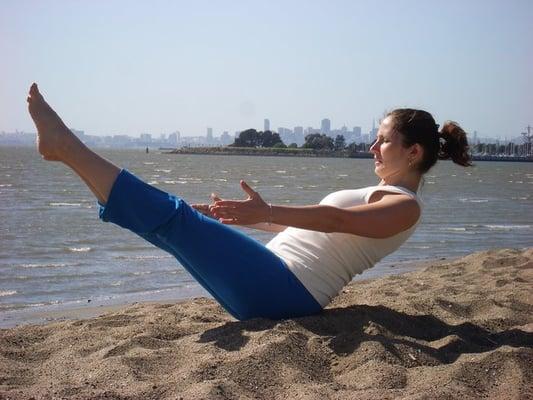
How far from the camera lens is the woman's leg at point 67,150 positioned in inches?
116

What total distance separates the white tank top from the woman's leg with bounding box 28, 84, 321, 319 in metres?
0.08

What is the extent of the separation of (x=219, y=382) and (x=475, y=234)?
37.5ft

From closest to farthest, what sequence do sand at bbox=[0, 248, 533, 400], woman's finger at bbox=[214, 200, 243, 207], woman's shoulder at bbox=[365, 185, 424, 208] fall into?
sand at bbox=[0, 248, 533, 400], woman's finger at bbox=[214, 200, 243, 207], woman's shoulder at bbox=[365, 185, 424, 208]

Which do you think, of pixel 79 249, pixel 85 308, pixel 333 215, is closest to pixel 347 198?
pixel 333 215

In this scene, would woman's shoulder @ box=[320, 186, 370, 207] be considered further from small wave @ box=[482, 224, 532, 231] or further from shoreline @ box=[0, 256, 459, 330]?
small wave @ box=[482, 224, 532, 231]

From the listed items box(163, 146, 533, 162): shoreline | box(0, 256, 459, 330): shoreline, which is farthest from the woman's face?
box(163, 146, 533, 162): shoreline

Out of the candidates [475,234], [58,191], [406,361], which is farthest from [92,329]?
[58,191]

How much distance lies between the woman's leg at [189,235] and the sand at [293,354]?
12 cm

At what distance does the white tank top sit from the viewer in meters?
3.40

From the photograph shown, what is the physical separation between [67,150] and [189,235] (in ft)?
2.13

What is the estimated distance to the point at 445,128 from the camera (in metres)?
3.64

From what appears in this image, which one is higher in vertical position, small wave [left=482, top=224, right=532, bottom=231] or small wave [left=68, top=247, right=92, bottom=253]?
small wave [left=68, top=247, right=92, bottom=253]

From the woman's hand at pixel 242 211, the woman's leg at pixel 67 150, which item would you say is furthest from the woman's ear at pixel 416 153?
the woman's leg at pixel 67 150

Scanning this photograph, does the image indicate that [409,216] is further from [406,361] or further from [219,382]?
[219,382]
